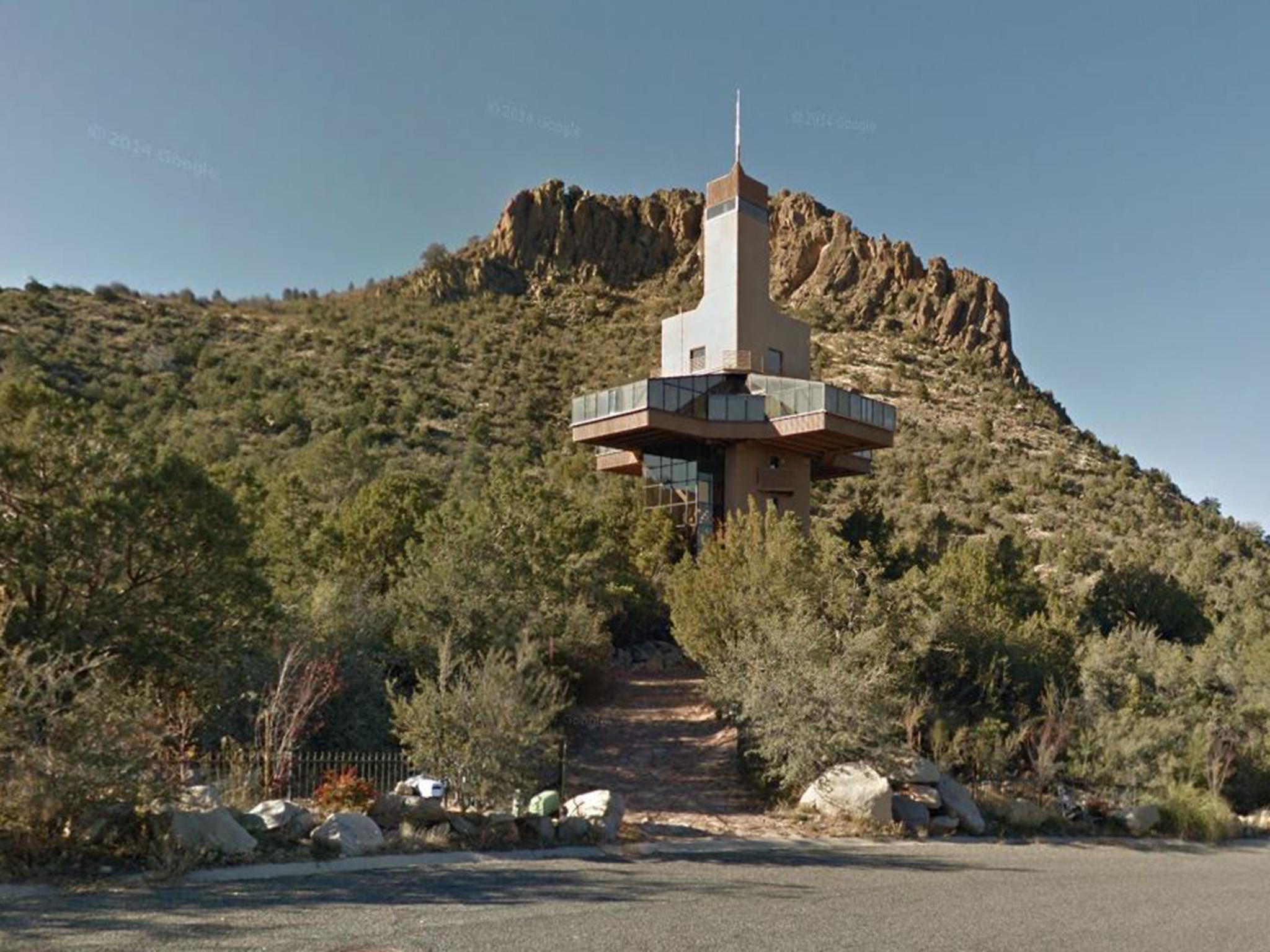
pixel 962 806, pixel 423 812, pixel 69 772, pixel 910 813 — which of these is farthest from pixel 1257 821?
pixel 69 772

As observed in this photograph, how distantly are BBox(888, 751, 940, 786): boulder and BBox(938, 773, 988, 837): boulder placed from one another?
7.5 inches

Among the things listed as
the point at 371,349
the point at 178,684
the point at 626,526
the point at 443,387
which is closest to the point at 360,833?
the point at 178,684

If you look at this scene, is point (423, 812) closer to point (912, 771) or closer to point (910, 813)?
point (910, 813)

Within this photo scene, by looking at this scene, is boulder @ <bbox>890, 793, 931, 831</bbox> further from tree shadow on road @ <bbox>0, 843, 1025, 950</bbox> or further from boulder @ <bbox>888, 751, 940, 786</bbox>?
tree shadow on road @ <bbox>0, 843, 1025, 950</bbox>

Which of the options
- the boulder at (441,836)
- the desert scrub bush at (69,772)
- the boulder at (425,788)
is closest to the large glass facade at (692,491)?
the boulder at (425,788)

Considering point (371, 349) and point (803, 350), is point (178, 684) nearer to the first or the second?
point (803, 350)

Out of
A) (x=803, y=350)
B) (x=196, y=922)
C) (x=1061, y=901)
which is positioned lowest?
(x=1061, y=901)

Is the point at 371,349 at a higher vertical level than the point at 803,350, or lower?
higher

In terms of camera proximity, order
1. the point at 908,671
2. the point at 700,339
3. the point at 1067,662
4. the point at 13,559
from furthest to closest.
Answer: the point at 700,339, the point at 1067,662, the point at 908,671, the point at 13,559

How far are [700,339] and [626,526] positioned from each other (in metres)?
7.44

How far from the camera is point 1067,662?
20641 mm

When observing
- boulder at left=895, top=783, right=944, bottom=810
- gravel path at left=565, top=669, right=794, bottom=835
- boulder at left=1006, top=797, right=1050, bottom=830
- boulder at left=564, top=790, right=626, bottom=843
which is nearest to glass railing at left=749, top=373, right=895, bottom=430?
gravel path at left=565, top=669, right=794, bottom=835

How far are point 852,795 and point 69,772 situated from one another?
30.7 ft

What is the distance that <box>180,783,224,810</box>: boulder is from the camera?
10.0 m
